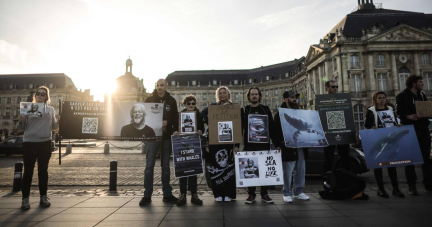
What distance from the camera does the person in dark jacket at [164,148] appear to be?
17.9ft

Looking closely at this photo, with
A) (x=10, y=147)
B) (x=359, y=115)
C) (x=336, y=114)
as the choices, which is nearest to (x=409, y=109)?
(x=336, y=114)

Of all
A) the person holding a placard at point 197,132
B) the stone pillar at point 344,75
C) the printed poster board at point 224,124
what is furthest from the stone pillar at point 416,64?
the person holding a placard at point 197,132

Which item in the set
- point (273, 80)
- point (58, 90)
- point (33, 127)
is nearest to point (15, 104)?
point (58, 90)

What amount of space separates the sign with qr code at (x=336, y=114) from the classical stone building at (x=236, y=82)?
7799 centimetres

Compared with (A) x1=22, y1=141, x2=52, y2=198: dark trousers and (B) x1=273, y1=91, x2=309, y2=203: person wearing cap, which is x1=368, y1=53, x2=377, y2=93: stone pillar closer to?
(B) x1=273, y1=91, x2=309, y2=203: person wearing cap

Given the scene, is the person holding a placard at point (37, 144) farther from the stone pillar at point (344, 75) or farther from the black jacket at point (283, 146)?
the stone pillar at point (344, 75)

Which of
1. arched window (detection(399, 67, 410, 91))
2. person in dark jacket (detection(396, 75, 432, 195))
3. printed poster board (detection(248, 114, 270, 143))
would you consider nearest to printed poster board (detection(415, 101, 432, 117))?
person in dark jacket (detection(396, 75, 432, 195))

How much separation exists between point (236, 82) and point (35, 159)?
92258mm

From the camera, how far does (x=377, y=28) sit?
49281 mm

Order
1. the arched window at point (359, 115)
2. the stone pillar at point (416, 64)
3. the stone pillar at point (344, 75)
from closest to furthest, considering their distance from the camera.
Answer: the arched window at point (359, 115)
the stone pillar at point (344, 75)
the stone pillar at point (416, 64)

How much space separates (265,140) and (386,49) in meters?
54.6

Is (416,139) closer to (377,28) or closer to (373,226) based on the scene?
(373,226)

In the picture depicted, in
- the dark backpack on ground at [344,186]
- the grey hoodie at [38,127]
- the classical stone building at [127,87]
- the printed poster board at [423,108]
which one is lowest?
the dark backpack on ground at [344,186]

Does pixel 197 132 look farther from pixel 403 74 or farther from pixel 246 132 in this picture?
pixel 403 74
